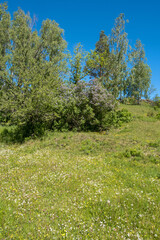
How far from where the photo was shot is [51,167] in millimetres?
7348

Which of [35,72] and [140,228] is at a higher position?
[35,72]

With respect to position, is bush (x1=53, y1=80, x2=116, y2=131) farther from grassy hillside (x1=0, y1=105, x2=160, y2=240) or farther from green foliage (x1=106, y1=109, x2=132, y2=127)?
grassy hillside (x1=0, y1=105, x2=160, y2=240)

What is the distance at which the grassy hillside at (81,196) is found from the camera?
379 cm

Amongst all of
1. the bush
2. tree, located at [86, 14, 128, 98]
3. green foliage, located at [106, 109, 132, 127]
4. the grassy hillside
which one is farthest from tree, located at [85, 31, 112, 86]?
the grassy hillside

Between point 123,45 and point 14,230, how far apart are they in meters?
27.7

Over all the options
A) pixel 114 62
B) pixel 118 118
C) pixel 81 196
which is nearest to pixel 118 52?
pixel 114 62

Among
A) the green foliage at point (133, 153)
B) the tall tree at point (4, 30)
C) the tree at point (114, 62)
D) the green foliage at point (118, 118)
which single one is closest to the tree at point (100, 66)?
the tree at point (114, 62)

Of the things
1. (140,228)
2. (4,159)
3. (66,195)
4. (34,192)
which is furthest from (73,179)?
(4,159)

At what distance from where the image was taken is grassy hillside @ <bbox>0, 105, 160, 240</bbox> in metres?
3.79

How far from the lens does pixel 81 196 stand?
5059mm

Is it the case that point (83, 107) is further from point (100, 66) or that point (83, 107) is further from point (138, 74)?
point (138, 74)

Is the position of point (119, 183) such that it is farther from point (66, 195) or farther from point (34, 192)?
point (34, 192)

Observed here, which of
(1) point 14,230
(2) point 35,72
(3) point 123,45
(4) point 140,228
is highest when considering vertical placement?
(3) point 123,45

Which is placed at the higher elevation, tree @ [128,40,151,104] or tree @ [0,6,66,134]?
tree @ [128,40,151,104]
